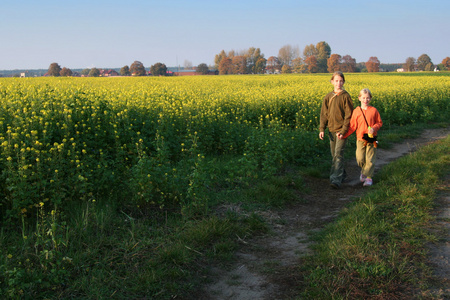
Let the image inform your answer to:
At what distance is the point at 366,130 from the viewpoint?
287 inches

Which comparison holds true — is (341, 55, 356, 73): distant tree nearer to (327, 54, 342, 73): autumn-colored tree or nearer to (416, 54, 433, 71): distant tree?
(327, 54, 342, 73): autumn-colored tree

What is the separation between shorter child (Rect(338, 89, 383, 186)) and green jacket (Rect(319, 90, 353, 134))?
0.15 m

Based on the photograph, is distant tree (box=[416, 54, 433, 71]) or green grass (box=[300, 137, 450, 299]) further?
distant tree (box=[416, 54, 433, 71])

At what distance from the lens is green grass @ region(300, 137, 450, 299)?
3.59 meters

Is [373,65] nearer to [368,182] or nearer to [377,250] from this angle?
[368,182]

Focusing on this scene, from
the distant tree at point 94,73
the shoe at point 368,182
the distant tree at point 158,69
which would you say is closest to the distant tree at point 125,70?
the distant tree at point 158,69

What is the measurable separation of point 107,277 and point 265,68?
129 metres

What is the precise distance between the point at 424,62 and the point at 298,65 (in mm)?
42680

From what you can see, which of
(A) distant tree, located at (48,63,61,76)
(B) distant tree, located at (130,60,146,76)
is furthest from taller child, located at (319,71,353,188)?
(B) distant tree, located at (130,60,146,76)

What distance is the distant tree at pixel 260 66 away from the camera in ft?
416

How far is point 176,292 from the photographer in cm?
370

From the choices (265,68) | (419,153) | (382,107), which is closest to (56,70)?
(265,68)

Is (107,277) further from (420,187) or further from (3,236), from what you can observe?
(420,187)

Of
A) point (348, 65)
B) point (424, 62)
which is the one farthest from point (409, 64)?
point (348, 65)
